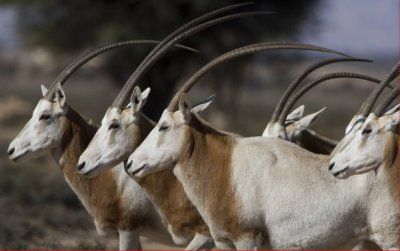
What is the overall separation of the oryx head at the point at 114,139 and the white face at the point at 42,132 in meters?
0.72

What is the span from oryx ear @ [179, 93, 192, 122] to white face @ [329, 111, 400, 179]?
3.75 feet

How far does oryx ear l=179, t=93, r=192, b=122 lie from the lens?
7910 mm

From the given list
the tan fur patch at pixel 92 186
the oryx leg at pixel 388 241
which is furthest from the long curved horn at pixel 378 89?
the tan fur patch at pixel 92 186

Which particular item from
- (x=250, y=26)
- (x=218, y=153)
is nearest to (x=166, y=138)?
(x=218, y=153)

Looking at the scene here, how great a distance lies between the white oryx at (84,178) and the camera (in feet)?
29.6

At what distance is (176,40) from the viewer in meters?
8.71

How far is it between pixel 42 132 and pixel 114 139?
2.91 ft

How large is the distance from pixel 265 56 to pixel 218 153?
19252 millimetres

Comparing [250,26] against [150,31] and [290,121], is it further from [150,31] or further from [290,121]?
[290,121]

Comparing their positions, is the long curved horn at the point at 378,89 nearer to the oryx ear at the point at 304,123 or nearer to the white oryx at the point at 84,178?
the oryx ear at the point at 304,123

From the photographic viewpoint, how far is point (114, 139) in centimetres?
860

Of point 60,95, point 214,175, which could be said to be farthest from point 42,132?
point 214,175

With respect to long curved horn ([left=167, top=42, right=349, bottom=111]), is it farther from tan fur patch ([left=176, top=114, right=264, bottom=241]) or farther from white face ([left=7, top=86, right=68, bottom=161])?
white face ([left=7, top=86, right=68, bottom=161])

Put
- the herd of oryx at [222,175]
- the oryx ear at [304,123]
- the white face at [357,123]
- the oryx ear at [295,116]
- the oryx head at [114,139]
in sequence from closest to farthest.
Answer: the herd of oryx at [222,175] → the white face at [357,123] → the oryx head at [114,139] → the oryx ear at [304,123] → the oryx ear at [295,116]
